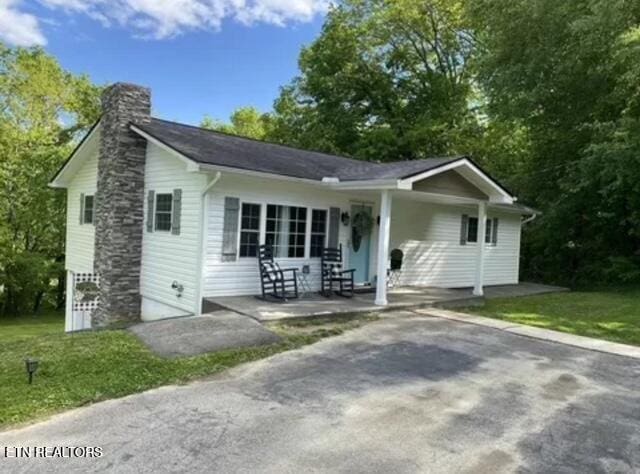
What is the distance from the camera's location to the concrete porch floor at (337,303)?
25.1ft

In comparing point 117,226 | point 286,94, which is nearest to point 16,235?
point 117,226

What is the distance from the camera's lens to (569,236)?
16.1m

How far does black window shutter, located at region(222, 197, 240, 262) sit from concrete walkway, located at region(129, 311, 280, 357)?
4.87 feet

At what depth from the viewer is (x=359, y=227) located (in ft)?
34.8

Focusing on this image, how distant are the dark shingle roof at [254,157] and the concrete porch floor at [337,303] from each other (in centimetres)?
232

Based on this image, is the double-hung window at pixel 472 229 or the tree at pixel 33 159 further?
the tree at pixel 33 159

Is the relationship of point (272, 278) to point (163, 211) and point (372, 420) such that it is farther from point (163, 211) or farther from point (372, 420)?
point (372, 420)

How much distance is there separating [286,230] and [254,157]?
1.58 meters

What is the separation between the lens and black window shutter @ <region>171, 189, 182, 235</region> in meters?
8.95

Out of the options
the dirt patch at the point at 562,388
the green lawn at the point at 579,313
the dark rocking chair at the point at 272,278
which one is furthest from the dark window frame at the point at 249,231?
the dirt patch at the point at 562,388

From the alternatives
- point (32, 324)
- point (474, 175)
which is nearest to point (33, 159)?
point (32, 324)

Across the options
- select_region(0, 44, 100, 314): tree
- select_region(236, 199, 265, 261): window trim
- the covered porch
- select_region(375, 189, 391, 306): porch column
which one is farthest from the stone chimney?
select_region(0, 44, 100, 314): tree

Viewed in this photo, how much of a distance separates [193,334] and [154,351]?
26.6 inches

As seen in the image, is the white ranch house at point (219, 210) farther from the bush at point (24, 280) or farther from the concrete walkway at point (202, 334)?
the bush at point (24, 280)
